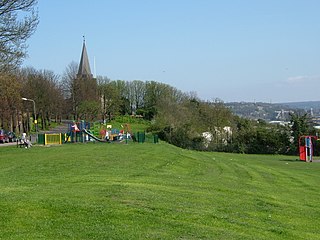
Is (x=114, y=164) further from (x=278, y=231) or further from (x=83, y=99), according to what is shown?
(x=83, y=99)

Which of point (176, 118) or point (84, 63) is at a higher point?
point (84, 63)

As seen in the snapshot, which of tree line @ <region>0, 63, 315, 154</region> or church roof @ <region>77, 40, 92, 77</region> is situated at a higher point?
church roof @ <region>77, 40, 92, 77</region>

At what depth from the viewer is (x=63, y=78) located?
303 ft

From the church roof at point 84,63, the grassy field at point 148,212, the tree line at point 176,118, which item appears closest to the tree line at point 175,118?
the tree line at point 176,118

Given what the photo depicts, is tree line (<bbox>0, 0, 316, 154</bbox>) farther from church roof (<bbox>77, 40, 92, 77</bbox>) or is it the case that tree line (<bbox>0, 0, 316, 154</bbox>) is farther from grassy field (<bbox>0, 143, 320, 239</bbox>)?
grassy field (<bbox>0, 143, 320, 239</bbox>)

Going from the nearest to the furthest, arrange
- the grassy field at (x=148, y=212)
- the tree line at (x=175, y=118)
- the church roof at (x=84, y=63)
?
the grassy field at (x=148, y=212) → the tree line at (x=175, y=118) → the church roof at (x=84, y=63)

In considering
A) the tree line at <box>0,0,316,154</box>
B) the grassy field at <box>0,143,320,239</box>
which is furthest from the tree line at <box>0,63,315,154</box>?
the grassy field at <box>0,143,320,239</box>

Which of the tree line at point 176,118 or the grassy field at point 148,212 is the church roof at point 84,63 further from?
the grassy field at point 148,212

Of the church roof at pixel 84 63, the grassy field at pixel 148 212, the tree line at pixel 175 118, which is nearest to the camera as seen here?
the grassy field at pixel 148 212

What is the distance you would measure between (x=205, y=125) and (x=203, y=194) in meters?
62.1

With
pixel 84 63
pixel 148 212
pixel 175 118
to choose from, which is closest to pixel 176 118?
pixel 175 118

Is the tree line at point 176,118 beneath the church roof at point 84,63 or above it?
beneath

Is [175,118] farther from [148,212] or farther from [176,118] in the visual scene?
[148,212]

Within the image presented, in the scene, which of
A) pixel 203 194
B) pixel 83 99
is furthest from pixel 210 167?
pixel 83 99
